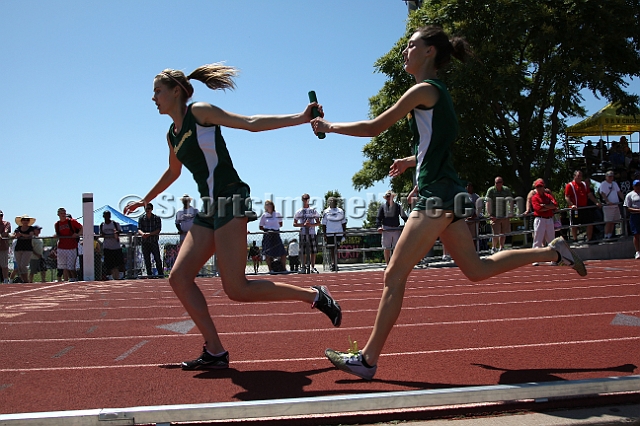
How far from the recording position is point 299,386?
12.9 feet

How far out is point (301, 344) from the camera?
539cm

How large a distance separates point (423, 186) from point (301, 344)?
2.15m

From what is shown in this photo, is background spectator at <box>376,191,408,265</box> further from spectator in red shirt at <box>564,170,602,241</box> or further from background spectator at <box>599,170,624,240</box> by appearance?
background spectator at <box>599,170,624,240</box>

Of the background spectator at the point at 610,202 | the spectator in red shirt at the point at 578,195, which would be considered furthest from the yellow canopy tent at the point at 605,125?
the spectator in red shirt at the point at 578,195

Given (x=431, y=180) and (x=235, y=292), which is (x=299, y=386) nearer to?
(x=235, y=292)

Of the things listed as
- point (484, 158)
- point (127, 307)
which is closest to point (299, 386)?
point (127, 307)

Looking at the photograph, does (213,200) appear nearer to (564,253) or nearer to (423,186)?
(423,186)

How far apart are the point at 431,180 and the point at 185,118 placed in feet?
5.89

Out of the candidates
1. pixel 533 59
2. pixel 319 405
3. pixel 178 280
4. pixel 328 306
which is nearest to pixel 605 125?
pixel 533 59

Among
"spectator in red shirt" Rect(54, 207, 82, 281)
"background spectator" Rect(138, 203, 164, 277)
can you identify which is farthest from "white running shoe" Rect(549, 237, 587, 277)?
"spectator in red shirt" Rect(54, 207, 82, 281)

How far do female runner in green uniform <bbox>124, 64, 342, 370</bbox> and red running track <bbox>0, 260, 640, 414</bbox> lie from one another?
0.50 metres

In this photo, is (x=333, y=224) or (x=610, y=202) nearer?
(x=610, y=202)

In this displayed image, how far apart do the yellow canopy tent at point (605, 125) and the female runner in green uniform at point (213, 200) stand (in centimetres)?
2493

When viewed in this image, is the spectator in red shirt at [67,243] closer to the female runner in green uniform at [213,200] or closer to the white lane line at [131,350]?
the white lane line at [131,350]
